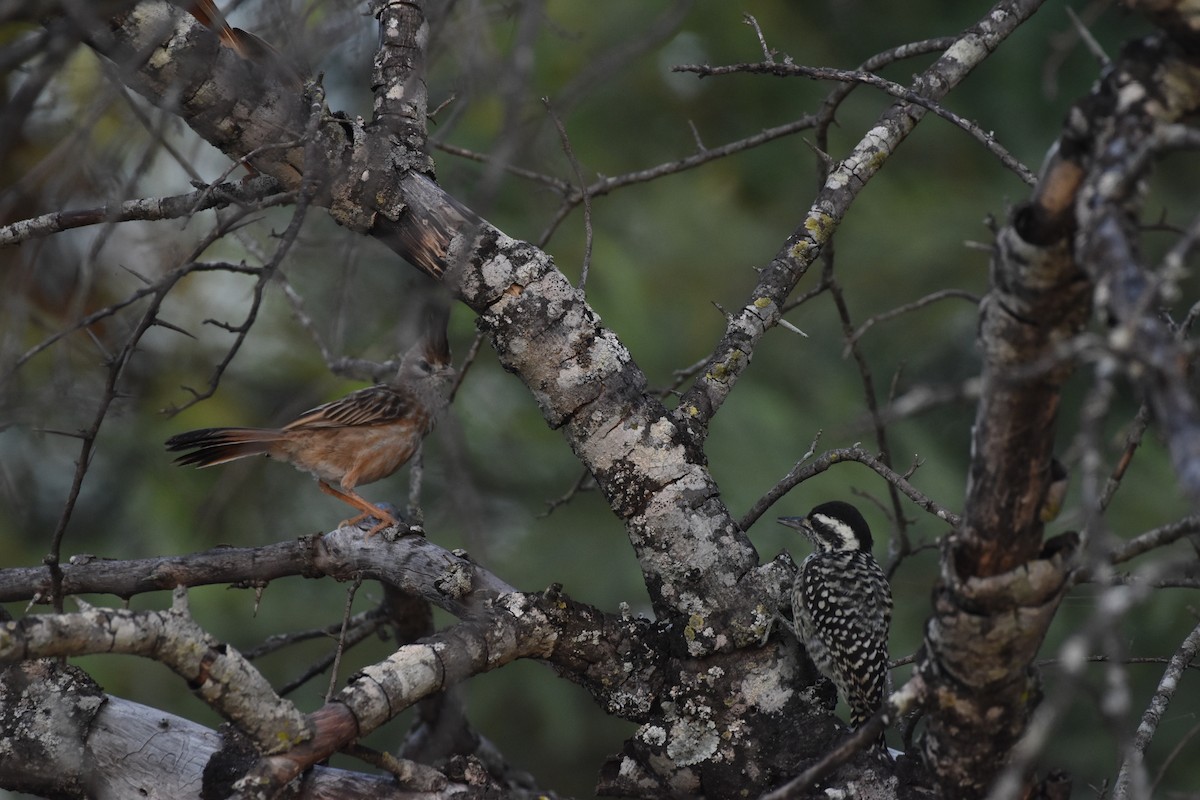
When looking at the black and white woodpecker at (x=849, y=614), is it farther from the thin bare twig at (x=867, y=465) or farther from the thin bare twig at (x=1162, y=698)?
the thin bare twig at (x=1162, y=698)

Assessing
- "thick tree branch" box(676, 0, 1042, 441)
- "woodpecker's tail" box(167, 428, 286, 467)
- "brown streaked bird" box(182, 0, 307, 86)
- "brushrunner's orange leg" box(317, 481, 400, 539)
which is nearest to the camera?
"brown streaked bird" box(182, 0, 307, 86)

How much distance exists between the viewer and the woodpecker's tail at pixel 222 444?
168 inches

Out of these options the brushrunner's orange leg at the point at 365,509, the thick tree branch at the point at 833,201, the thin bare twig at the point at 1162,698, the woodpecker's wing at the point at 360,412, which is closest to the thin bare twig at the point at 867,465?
the thick tree branch at the point at 833,201

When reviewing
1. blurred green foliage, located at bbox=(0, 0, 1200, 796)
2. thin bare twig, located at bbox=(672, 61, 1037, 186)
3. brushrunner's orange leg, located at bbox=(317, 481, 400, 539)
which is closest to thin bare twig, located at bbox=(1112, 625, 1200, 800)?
thin bare twig, located at bbox=(672, 61, 1037, 186)

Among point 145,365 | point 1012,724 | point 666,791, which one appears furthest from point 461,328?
point 1012,724

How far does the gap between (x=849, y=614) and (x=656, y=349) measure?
7.85 feet

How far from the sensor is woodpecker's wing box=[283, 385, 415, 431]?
4.84 meters

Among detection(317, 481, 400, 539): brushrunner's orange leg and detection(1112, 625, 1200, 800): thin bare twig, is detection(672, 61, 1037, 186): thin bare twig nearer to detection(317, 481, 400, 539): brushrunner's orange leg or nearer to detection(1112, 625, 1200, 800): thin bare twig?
detection(1112, 625, 1200, 800): thin bare twig

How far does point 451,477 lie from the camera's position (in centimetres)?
201

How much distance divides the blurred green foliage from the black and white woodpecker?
63 cm

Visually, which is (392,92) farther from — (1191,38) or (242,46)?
(1191,38)

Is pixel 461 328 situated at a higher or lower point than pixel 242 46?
higher

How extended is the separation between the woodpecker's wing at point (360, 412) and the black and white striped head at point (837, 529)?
1839mm

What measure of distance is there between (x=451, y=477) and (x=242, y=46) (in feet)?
7.34
